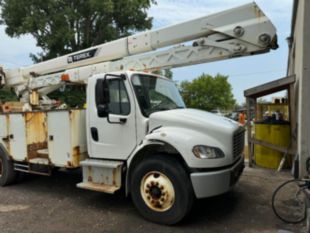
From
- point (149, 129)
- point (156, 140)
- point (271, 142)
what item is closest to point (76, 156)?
point (149, 129)

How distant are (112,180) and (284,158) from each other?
201 inches

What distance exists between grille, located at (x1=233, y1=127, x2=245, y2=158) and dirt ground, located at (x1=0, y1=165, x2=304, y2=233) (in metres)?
1.00

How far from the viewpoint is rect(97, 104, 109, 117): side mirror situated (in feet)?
16.8

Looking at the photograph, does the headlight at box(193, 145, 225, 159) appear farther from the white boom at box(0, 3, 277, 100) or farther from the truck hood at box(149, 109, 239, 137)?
the white boom at box(0, 3, 277, 100)

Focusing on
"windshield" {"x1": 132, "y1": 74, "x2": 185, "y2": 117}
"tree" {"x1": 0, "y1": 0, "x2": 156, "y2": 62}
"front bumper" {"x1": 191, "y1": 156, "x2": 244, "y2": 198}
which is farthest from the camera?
"tree" {"x1": 0, "y1": 0, "x2": 156, "y2": 62}

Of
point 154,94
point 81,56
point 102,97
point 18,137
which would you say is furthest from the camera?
point 81,56

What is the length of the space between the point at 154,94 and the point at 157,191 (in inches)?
67.1

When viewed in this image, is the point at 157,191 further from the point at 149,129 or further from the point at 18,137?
the point at 18,137

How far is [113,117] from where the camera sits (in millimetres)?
5141

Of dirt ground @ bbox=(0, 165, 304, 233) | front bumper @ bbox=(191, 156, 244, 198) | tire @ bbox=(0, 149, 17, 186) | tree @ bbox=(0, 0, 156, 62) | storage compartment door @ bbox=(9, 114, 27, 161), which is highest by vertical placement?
tree @ bbox=(0, 0, 156, 62)

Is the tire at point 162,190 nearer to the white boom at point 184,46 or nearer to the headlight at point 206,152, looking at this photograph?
the headlight at point 206,152

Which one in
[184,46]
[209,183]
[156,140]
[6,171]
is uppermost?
[184,46]

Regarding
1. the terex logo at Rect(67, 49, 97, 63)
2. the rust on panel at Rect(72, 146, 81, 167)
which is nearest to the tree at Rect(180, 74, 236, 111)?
the terex logo at Rect(67, 49, 97, 63)

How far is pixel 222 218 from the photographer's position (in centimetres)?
479
